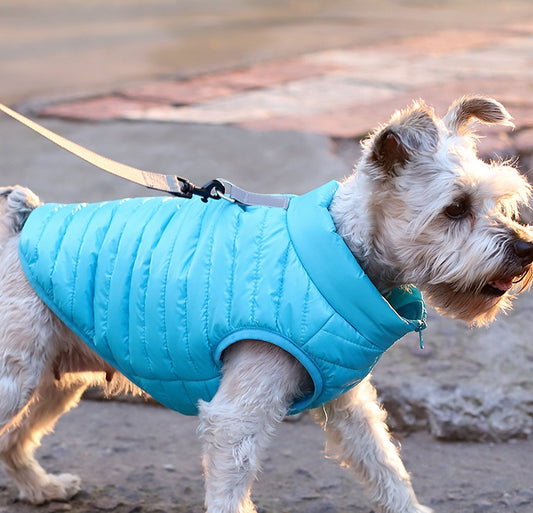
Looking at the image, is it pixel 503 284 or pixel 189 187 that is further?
pixel 189 187

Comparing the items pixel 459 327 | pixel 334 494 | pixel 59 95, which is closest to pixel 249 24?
pixel 59 95

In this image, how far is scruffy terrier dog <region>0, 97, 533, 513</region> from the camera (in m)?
2.58

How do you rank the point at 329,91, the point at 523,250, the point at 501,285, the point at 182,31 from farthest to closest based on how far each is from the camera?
1. the point at 182,31
2. the point at 329,91
3. the point at 501,285
4. the point at 523,250

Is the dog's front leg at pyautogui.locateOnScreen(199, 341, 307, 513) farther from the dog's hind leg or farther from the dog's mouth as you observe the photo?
the dog's hind leg

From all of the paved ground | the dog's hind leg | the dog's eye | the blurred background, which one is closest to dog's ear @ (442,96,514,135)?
the dog's eye

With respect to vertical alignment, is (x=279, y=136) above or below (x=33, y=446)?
above

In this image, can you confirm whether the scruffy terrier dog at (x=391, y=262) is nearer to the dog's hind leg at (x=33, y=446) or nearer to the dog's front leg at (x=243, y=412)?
the dog's front leg at (x=243, y=412)

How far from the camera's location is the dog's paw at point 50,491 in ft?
10.9

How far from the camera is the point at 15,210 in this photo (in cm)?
302

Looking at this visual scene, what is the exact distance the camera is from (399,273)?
2.68 meters

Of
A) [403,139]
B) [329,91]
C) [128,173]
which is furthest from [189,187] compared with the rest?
[329,91]

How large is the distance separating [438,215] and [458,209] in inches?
2.6

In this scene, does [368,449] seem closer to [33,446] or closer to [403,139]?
[403,139]

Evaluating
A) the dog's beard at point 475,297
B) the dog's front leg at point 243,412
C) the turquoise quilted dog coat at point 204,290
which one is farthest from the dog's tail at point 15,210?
the dog's beard at point 475,297
